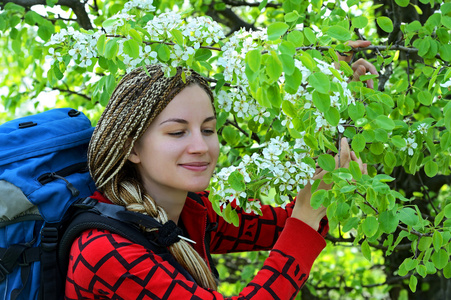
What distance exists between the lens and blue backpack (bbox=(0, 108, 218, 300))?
2025 millimetres

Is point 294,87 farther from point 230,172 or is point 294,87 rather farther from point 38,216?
point 38,216

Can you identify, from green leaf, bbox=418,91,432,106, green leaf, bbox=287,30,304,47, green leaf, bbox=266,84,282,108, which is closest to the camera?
green leaf, bbox=266,84,282,108

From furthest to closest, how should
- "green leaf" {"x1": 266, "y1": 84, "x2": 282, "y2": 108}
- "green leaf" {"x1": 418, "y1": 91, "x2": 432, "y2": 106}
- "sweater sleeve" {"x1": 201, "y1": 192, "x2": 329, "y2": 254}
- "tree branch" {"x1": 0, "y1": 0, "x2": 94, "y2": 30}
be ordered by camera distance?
1. "tree branch" {"x1": 0, "y1": 0, "x2": 94, "y2": 30}
2. "sweater sleeve" {"x1": 201, "y1": 192, "x2": 329, "y2": 254}
3. "green leaf" {"x1": 418, "y1": 91, "x2": 432, "y2": 106}
4. "green leaf" {"x1": 266, "y1": 84, "x2": 282, "y2": 108}

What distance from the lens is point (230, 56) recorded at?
1975 millimetres

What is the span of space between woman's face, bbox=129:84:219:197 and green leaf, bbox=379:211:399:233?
766 mm

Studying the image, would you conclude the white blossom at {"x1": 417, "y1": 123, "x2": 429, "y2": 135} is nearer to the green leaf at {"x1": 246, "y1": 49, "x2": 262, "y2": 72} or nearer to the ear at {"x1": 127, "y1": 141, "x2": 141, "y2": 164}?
the green leaf at {"x1": 246, "y1": 49, "x2": 262, "y2": 72}

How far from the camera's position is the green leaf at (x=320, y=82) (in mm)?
1511

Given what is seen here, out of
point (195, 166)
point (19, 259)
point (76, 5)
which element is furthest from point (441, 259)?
point (76, 5)

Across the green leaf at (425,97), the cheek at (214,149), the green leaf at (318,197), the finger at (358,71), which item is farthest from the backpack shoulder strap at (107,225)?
the green leaf at (425,97)

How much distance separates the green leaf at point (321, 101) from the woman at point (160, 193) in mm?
472

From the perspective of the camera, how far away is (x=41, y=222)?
6.93 feet

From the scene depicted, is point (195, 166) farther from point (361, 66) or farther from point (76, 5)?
point (76, 5)

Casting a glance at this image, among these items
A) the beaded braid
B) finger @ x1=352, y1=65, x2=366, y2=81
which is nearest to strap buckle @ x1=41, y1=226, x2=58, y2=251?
the beaded braid

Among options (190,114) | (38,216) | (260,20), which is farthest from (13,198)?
(260,20)
